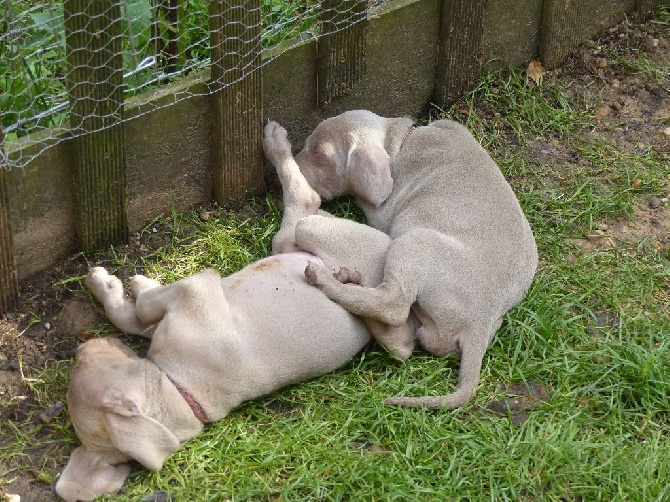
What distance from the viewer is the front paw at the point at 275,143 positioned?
5230 millimetres

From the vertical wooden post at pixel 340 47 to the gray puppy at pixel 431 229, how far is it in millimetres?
168

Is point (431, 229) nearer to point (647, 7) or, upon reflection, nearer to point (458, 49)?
point (458, 49)

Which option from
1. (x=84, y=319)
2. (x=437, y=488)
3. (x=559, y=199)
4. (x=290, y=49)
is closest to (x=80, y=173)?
(x=84, y=319)

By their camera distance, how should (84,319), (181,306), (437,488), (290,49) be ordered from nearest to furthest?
(437,488) → (181,306) → (84,319) → (290,49)

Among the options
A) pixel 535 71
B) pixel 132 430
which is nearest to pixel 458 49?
pixel 535 71

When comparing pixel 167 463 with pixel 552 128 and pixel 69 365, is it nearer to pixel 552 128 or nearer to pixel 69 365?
pixel 69 365

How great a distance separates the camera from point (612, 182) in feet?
19.2

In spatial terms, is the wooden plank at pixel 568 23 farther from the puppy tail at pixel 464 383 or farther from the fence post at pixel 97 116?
the fence post at pixel 97 116

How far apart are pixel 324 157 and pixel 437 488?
6.37 ft

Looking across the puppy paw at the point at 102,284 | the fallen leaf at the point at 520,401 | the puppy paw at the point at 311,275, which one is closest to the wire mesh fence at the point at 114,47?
the puppy paw at the point at 102,284

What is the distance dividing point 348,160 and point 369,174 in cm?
13

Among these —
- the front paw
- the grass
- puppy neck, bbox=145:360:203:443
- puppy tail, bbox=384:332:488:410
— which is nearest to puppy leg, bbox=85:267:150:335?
the grass

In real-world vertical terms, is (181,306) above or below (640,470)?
above

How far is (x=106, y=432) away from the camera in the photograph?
401 centimetres
